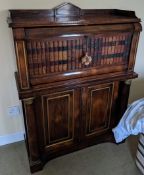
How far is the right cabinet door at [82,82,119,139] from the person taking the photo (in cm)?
162

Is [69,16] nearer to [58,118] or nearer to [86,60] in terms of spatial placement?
[86,60]

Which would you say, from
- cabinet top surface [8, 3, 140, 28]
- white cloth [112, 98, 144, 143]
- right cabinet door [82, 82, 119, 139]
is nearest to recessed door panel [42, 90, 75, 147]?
right cabinet door [82, 82, 119, 139]

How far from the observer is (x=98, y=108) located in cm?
173

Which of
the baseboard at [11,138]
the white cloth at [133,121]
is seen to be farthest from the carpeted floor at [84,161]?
the white cloth at [133,121]

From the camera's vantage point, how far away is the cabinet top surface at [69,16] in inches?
50.7

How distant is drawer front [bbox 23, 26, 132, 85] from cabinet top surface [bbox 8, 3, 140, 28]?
8 cm

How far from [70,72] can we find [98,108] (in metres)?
0.48

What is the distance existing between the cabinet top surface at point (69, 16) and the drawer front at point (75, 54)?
0.08 m

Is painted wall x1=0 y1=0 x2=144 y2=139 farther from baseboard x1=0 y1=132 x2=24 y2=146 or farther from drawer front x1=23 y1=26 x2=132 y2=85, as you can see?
drawer front x1=23 y1=26 x2=132 y2=85

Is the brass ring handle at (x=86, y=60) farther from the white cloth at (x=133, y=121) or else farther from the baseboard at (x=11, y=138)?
the baseboard at (x=11, y=138)

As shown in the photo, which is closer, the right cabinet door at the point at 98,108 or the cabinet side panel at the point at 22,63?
the cabinet side panel at the point at 22,63

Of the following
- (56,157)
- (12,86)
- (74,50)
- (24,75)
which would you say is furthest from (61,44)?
(56,157)

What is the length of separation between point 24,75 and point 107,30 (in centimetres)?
66

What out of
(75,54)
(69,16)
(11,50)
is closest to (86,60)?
(75,54)
